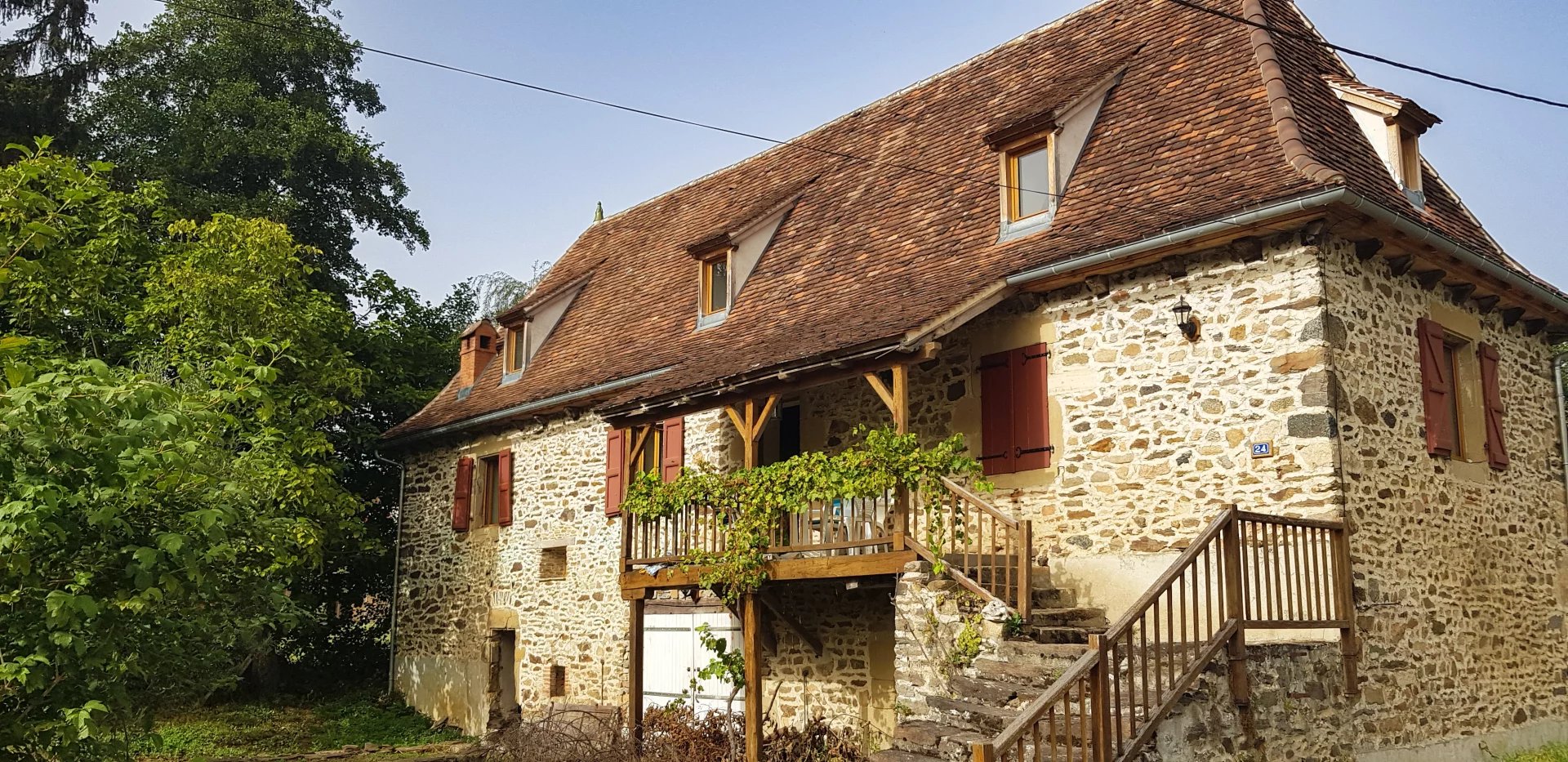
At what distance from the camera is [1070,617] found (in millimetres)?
10219

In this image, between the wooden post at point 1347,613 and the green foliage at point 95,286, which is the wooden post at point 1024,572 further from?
the green foliage at point 95,286

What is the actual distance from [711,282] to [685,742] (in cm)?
560

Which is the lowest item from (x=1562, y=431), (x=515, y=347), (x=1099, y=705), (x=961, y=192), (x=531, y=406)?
(x=1099, y=705)

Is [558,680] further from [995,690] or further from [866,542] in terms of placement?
[995,690]

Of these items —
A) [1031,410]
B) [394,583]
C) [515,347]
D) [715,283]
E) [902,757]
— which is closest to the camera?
[902,757]

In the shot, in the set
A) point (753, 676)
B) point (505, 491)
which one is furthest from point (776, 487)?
point (505, 491)

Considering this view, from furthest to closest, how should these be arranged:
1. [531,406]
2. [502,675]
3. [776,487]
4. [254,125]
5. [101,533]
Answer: [254,125]
[502,675]
[531,406]
[776,487]
[101,533]

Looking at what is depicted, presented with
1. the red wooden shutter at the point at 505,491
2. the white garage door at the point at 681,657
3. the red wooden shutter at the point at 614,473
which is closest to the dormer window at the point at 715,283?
the red wooden shutter at the point at 614,473

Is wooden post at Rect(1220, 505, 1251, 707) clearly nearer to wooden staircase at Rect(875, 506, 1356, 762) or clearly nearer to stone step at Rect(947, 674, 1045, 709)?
wooden staircase at Rect(875, 506, 1356, 762)

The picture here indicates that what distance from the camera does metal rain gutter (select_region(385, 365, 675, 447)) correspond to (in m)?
15.1

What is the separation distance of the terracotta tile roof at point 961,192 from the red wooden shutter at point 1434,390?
0.86 m

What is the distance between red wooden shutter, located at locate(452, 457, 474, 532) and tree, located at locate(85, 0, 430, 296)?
603 cm

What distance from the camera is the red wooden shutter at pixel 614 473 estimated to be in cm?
1529

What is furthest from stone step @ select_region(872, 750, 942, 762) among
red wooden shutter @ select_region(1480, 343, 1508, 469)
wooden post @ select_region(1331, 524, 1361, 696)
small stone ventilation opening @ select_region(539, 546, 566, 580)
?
small stone ventilation opening @ select_region(539, 546, 566, 580)
